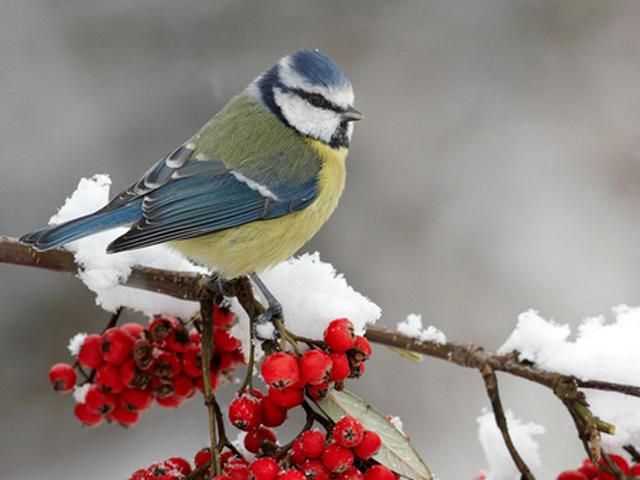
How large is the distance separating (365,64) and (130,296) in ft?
8.76

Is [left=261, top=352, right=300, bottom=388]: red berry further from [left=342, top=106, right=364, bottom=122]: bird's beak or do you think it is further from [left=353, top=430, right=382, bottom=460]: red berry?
[left=342, top=106, right=364, bottom=122]: bird's beak

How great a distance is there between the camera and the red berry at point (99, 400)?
1.97m

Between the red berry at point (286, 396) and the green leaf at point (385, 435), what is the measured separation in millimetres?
61

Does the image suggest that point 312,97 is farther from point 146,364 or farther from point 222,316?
point 146,364

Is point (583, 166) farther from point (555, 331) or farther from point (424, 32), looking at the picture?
point (555, 331)

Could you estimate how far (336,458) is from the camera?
1.38 meters

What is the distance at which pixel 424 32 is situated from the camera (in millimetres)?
4414

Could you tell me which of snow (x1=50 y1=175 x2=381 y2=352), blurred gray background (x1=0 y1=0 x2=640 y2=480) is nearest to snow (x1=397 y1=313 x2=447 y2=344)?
snow (x1=50 y1=175 x2=381 y2=352)

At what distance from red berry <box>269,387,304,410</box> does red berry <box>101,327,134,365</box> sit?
555 millimetres

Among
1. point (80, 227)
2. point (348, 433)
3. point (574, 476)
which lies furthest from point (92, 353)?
point (574, 476)

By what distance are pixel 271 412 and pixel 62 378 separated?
2.55ft

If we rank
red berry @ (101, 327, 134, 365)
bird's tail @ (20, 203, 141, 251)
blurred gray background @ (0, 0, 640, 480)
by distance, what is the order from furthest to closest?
blurred gray background @ (0, 0, 640, 480) < red berry @ (101, 327, 134, 365) < bird's tail @ (20, 203, 141, 251)

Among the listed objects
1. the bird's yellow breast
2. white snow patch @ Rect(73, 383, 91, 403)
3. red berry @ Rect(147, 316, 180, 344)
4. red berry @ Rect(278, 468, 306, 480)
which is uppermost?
the bird's yellow breast

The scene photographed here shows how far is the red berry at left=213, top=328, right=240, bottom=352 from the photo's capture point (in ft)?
6.18
